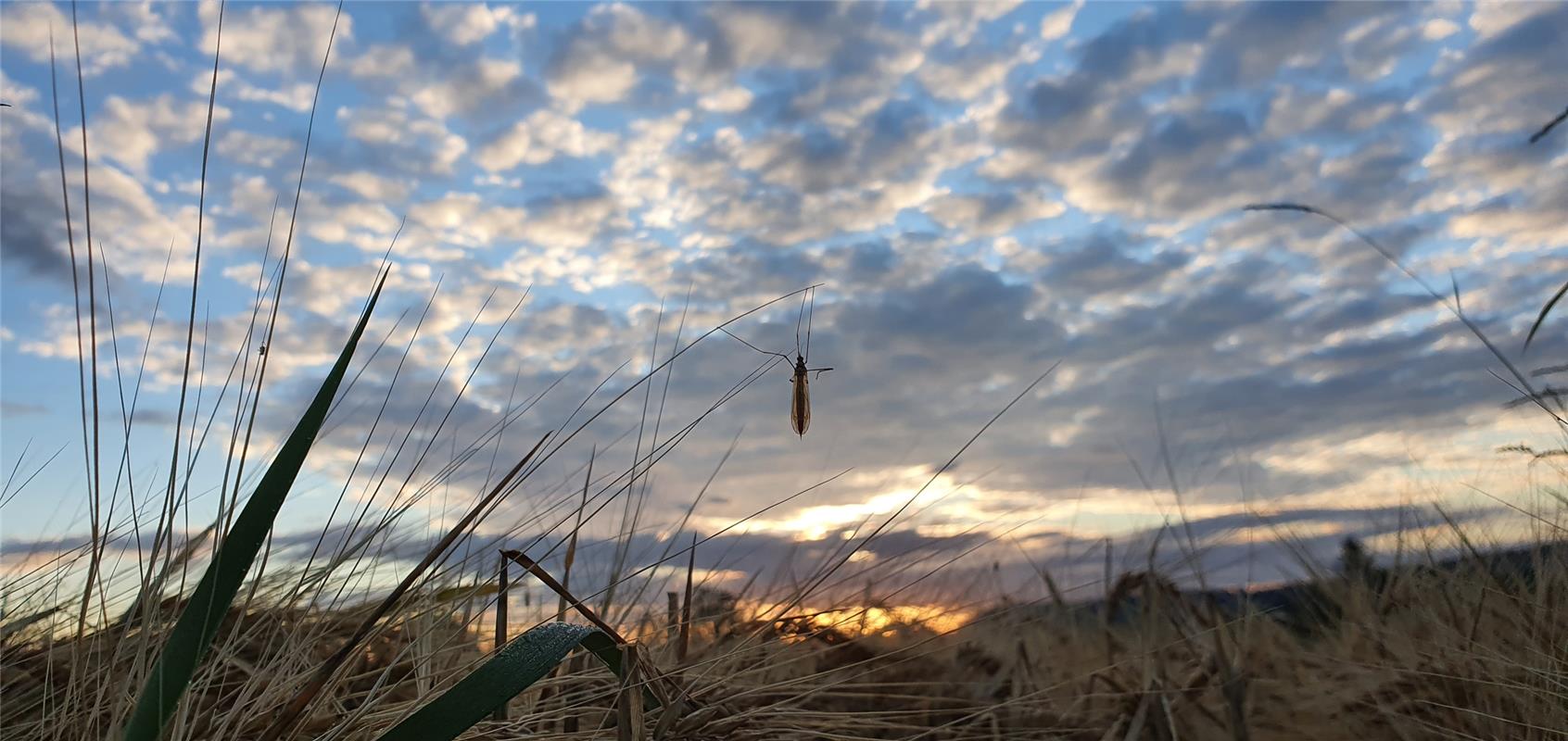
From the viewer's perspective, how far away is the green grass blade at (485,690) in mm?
1389

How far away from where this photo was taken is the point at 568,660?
2283 mm

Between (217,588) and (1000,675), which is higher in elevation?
(217,588)

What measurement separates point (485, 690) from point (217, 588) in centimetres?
35

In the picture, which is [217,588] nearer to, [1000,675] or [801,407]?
[801,407]

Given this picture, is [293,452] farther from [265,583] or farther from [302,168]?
[265,583]

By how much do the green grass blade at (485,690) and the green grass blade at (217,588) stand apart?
258mm

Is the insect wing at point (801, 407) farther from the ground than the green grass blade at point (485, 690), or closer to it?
farther from the ground

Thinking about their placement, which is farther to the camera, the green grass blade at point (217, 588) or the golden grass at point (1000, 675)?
the golden grass at point (1000, 675)

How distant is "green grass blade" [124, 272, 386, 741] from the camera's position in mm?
1328

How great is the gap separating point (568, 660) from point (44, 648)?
5.20 ft

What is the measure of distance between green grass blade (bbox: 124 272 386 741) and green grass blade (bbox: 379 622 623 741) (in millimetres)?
258

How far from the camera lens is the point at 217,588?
1352 mm

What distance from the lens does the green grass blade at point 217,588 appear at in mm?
1328

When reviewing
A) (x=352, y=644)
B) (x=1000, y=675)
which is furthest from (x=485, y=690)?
(x=1000, y=675)
